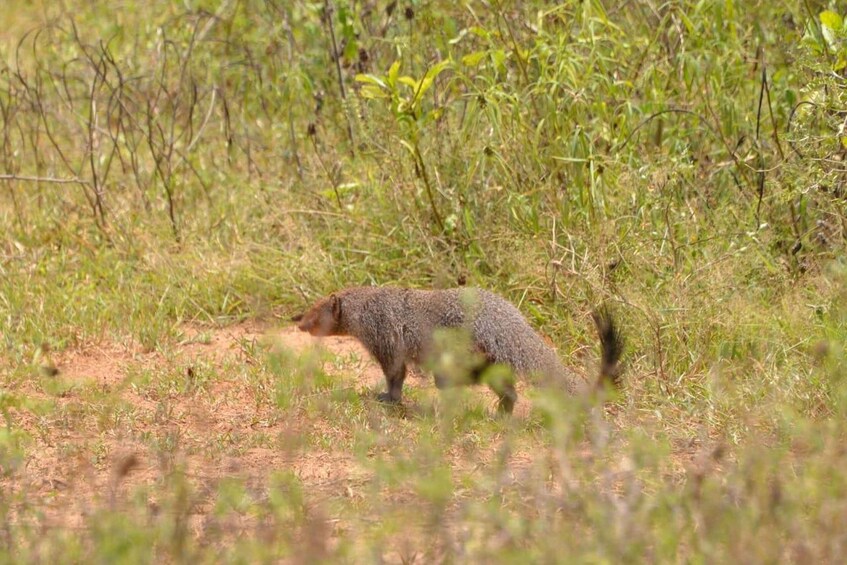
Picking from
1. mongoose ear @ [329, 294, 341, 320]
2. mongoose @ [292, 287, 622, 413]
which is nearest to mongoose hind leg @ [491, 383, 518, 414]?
mongoose @ [292, 287, 622, 413]

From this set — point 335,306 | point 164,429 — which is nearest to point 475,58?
point 335,306

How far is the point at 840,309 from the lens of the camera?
438cm

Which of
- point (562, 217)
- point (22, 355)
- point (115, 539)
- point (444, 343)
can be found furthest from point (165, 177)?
point (115, 539)

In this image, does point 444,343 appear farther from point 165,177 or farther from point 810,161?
point 165,177

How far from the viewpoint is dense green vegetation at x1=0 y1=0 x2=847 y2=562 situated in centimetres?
296

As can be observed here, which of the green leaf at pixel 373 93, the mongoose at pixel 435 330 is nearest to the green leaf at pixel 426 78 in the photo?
the green leaf at pixel 373 93

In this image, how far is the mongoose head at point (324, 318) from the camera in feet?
15.4

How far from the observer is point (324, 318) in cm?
471

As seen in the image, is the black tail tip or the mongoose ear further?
the mongoose ear

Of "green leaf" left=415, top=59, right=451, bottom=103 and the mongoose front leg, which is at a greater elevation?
"green leaf" left=415, top=59, right=451, bottom=103

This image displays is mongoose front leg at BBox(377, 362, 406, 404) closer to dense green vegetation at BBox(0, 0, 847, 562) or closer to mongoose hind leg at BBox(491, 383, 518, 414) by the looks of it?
dense green vegetation at BBox(0, 0, 847, 562)

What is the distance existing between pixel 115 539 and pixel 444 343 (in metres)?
1.44

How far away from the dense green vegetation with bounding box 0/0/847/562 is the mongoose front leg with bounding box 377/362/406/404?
0.13 meters

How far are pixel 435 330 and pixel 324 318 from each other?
0.53 m
